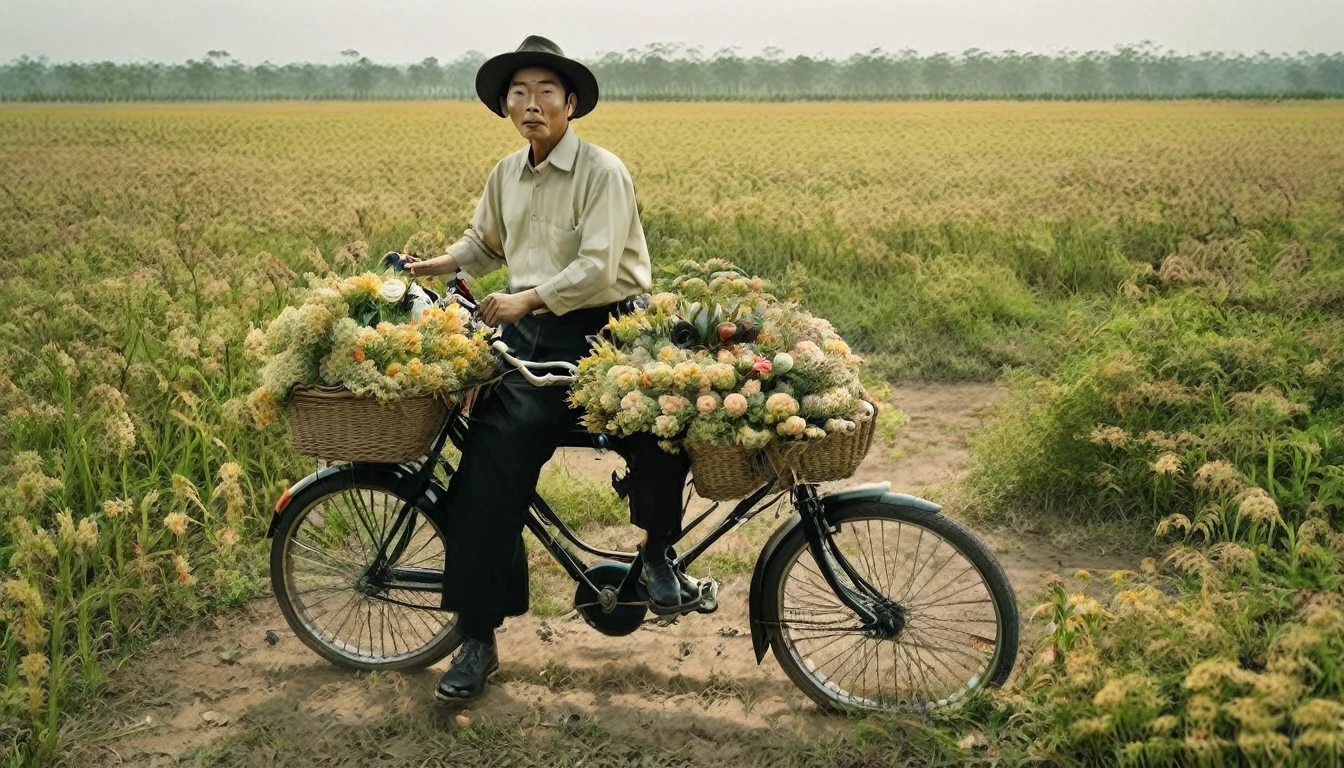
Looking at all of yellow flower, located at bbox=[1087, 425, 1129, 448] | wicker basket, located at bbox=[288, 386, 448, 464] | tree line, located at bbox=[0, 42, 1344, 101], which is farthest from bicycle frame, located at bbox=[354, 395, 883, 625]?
tree line, located at bbox=[0, 42, 1344, 101]

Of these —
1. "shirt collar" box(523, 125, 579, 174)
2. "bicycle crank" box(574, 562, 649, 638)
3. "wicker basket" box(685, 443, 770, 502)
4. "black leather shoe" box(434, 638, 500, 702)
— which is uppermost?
"shirt collar" box(523, 125, 579, 174)

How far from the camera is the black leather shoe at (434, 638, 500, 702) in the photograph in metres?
3.32

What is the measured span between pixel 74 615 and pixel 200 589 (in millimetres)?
442

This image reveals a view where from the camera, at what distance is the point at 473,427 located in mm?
3188

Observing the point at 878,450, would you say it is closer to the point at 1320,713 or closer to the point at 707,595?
the point at 707,595

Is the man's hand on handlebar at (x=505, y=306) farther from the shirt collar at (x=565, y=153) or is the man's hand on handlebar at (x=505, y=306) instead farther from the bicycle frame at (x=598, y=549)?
the shirt collar at (x=565, y=153)

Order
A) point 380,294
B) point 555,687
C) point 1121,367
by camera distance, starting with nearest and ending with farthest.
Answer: point 380,294, point 555,687, point 1121,367

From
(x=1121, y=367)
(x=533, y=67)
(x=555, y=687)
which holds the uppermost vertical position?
(x=533, y=67)

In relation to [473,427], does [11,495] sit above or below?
below

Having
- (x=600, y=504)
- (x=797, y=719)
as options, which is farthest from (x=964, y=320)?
(x=797, y=719)

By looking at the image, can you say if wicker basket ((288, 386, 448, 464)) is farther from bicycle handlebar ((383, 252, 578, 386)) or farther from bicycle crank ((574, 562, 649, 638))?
bicycle crank ((574, 562, 649, 638))

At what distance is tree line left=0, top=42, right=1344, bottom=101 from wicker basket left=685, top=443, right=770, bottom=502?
5.74 meters

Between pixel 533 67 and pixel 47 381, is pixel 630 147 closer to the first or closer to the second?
pixel 47 381

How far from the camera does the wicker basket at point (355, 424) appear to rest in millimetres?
2963
